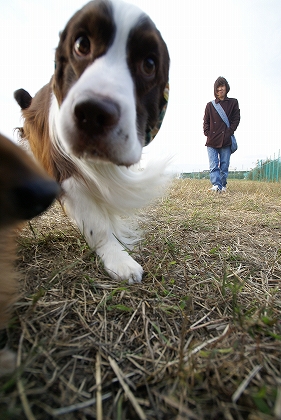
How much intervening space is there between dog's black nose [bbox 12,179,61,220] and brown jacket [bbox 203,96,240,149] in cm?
563

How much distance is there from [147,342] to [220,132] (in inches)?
219

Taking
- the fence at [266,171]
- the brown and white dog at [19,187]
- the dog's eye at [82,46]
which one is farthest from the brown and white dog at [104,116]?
the fence at [266,171]

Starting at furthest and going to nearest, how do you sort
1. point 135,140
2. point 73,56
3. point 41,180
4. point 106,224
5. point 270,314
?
point 106,224, point 73,56, point 135,140, point 270,314, point 41,180

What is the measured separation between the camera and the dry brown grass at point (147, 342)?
22.7 inches

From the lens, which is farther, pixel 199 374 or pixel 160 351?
pixel 160 351

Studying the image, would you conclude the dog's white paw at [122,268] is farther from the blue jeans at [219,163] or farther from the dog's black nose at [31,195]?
the blue jeans at [219,163]

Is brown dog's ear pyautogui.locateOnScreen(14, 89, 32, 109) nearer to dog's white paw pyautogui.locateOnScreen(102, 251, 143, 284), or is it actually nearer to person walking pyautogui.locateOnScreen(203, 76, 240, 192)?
dog's white paw pyautogui.locateOnScreen(102, 251, 143, 284)

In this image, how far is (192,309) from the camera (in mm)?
966

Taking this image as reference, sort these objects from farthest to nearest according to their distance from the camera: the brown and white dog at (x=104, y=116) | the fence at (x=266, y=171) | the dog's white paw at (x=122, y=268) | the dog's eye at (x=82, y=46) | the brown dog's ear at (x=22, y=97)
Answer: the fence at (x=266, y=171) < the brown dog's ear at (x=22, y=97) < the dog's eye at (x=82, y=46) < the dog's white paw at (x=122, y=268) < the brown and white dog at (x=104, y=116)

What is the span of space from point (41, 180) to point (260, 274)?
1.24m

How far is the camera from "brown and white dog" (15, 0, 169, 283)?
1.13 meters

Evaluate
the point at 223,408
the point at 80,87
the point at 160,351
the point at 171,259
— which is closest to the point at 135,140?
the point at 80,87

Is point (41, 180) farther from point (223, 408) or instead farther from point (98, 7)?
point (98, 7)

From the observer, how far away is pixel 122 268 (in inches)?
50.2
